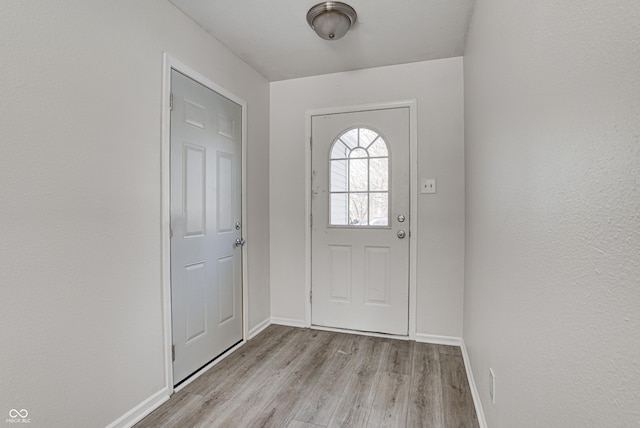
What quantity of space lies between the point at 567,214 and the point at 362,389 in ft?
5.72

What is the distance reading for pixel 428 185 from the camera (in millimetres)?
2639

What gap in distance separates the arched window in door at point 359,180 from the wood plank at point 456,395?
3.88 feet

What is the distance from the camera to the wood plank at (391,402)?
1677 millimetres

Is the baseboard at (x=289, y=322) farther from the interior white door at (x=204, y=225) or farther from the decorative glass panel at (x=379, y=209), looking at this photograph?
the decorative glass panel at (x=379, y=209)

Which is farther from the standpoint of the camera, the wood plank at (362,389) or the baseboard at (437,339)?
the baseboard at (437,339)

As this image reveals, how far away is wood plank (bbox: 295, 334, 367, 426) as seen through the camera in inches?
68.0

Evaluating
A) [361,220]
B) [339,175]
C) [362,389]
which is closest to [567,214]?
[362,389]

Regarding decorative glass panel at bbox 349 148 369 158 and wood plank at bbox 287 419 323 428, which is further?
decorative glass panel at bbox 349 148 369 158

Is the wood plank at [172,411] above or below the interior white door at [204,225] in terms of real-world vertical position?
below

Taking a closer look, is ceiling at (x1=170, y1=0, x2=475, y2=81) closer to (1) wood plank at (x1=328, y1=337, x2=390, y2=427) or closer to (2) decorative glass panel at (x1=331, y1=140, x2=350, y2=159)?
(2) decorative glass panel at (x1=331, y1=140, x2=350, y2=159)

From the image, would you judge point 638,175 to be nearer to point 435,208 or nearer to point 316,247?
point 435,208

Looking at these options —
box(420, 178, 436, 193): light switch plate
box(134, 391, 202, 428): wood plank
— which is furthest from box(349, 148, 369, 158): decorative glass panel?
box(134, 391, 202, 428): wood plank

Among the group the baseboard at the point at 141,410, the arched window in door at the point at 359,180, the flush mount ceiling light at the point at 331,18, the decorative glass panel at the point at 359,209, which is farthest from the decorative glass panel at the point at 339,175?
the baseboard at the point at 141,410

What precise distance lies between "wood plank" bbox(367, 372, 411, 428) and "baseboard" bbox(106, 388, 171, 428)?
47.1 inches
